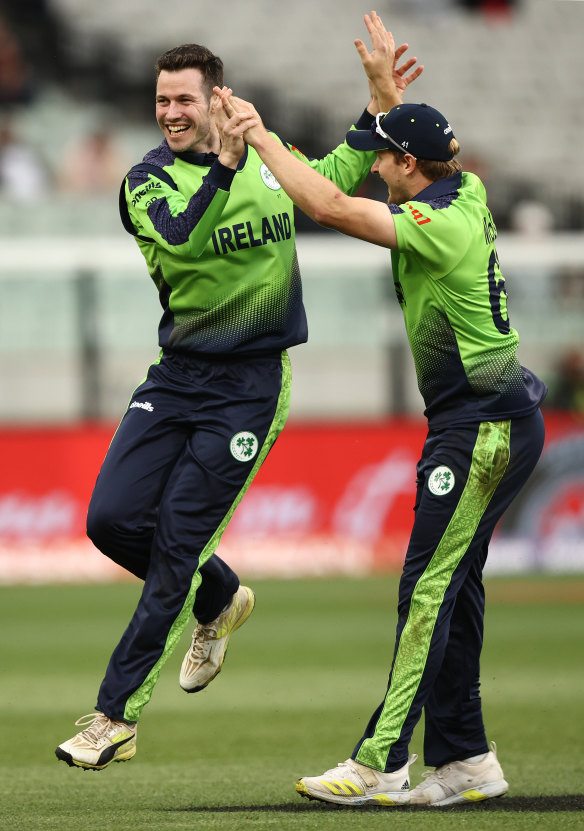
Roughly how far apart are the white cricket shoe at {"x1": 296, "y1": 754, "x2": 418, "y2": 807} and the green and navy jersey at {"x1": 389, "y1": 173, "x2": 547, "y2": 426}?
125 centimetres

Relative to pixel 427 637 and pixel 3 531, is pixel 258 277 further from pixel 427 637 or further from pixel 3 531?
pixel 3 531

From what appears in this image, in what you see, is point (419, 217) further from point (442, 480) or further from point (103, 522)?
point (103, 522)

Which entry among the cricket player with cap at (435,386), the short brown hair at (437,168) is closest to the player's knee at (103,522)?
the cricket player with cap at (435,386)

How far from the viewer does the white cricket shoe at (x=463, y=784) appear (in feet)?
16.6

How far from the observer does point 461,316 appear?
4820mm

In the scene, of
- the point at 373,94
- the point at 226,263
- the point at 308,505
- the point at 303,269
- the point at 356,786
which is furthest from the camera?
the point at 303,269

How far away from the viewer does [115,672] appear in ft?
16.6

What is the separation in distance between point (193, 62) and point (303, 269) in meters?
10.3

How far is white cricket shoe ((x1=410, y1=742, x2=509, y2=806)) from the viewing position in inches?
199

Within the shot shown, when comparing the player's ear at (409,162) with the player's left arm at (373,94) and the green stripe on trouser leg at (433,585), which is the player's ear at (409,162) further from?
the green stripe on trouser leg at (433,585)

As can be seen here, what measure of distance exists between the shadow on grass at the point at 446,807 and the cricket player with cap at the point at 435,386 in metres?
0.06

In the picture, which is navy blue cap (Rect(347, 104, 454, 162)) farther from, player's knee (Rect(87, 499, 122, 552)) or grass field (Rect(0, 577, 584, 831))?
grass field (Rect(0, 577, 584, 831))

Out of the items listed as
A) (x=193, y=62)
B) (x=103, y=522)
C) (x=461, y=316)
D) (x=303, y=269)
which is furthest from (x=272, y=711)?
(x=303, y=269)

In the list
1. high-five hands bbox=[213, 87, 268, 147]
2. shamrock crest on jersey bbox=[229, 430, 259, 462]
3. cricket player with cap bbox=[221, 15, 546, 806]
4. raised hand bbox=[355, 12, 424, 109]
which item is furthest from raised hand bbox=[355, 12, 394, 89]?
shamrock crest on jersey bbox=[229, 430, 259, 462]
